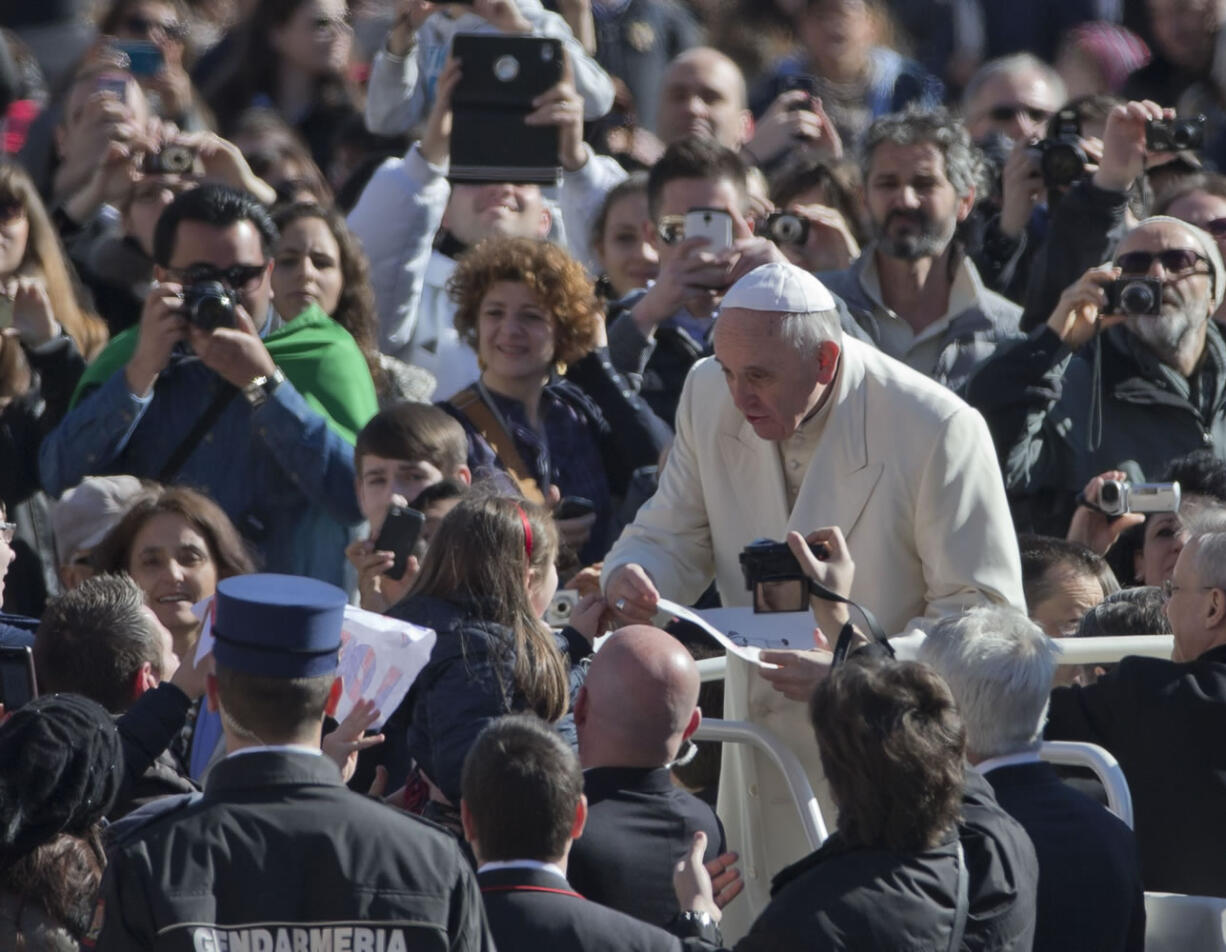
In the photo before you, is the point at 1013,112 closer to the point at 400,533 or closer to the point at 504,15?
the point at 504,15

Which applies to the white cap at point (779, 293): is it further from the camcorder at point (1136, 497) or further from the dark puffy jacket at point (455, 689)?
the camcorder at point (1136, 497)

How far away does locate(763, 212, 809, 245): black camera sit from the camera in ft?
26.2

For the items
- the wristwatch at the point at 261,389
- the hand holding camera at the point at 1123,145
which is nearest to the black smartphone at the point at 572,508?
the wristwatch at the point at 261,389

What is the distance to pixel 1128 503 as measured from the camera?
6.68m

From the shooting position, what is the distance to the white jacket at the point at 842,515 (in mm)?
5488

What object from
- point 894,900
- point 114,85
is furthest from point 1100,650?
point 114,85

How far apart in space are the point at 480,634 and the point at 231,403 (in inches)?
79.5

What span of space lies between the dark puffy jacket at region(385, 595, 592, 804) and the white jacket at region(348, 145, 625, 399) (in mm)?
2971

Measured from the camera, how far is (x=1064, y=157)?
8.16 m

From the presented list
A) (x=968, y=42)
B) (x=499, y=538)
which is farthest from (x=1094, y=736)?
(x=968, y=42)

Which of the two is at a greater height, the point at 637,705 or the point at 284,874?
the point at 284,874

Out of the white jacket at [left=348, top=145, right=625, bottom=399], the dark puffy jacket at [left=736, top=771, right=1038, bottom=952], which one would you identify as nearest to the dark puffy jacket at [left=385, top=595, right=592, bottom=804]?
the dark puffy jacket at [left=736, top=771, right=1038, bottom=952]

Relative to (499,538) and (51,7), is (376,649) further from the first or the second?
(51,7)

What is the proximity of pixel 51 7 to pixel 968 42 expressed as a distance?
4.44 meters
